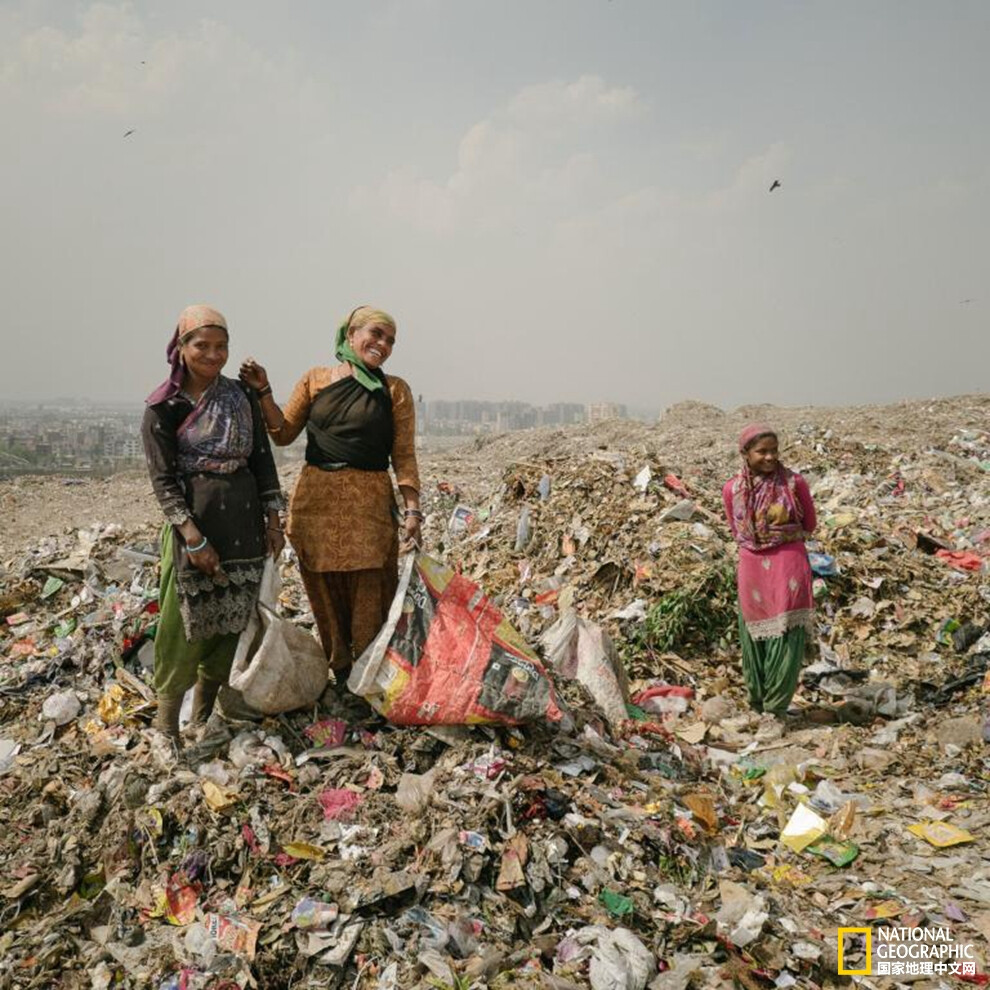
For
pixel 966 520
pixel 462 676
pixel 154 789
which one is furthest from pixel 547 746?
pixel 966 520

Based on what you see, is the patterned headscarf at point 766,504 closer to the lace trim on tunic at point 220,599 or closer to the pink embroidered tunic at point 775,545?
the pink embroidered tunic at point 775,545

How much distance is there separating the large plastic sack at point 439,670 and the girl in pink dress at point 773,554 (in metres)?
1.60

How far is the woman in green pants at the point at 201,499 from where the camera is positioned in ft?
8.23

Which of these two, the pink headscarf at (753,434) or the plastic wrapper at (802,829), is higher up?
the pink headscarf at (753,434)

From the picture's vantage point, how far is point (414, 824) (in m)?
2.35

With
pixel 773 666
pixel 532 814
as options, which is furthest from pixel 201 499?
pixel 773 666

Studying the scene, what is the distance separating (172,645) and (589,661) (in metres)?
2.12

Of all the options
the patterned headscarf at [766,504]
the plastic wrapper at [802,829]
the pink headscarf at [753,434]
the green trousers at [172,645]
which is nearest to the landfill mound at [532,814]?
the plastic wrapper at [802,829]

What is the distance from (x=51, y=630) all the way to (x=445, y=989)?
4.04 m

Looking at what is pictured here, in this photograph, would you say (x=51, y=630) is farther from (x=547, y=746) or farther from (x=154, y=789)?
(x=547, y=746)

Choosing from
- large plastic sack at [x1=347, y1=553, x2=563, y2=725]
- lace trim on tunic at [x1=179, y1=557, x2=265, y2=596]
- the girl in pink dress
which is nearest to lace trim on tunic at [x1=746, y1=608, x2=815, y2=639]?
the girl in pink dress

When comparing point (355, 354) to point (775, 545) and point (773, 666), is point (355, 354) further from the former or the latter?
point (773, 666)

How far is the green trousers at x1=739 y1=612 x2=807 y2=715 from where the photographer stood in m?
3.82

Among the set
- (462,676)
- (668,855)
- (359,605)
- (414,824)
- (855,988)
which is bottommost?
(855,988)
